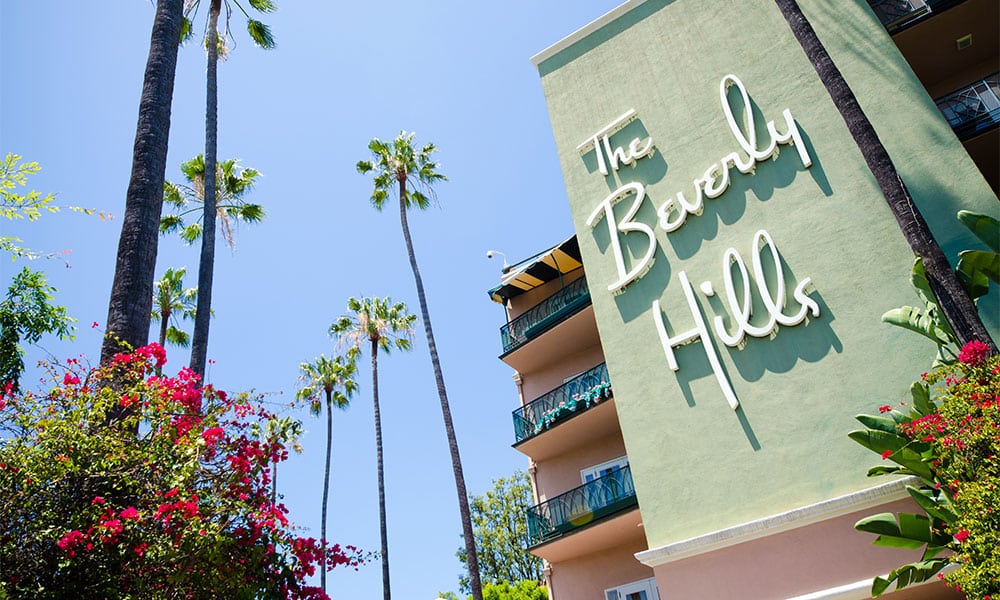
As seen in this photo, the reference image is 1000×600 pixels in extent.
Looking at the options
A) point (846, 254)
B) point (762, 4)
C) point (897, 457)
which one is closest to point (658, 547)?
point (897, 457)

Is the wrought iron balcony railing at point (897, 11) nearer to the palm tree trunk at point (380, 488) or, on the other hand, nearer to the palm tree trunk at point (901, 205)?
the palm tree trunk at point (901, 205)

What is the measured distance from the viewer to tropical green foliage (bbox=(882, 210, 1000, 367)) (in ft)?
32.3

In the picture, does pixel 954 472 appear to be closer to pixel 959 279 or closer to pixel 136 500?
pixel 959 279

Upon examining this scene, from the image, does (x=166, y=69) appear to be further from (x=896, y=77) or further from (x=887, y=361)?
(x=896, y=77)

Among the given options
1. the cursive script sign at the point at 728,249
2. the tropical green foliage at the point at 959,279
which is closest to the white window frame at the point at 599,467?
the cursive script sign at the point at 728,249

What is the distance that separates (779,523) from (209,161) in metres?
14.1

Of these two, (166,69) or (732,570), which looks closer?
(166,69)

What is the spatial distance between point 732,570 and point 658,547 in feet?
4.93

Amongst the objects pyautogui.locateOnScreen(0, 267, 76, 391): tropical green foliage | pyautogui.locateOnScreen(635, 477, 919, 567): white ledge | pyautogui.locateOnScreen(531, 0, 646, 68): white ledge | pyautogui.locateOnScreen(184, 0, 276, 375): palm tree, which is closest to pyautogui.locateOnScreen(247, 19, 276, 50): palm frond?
pyautogui.locateOnScreen(184, 0, 276, 375): palm tree

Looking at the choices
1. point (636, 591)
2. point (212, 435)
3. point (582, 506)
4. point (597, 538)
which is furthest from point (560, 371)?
point (212, 435)

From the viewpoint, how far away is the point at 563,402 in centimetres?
1830

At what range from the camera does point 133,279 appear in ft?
23.6

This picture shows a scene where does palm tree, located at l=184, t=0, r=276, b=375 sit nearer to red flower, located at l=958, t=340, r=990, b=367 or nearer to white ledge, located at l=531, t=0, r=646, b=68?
white ledge, located at l=531, t=0, r=646, b=68

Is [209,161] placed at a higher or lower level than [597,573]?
higher
